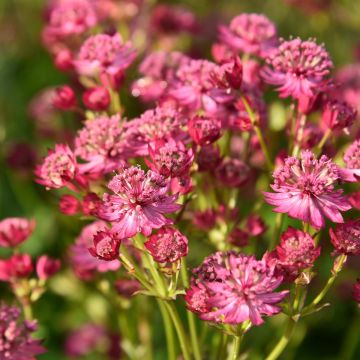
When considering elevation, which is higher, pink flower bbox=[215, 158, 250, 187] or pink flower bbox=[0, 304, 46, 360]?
pink flower bbox=[215, 158, 250, 187]

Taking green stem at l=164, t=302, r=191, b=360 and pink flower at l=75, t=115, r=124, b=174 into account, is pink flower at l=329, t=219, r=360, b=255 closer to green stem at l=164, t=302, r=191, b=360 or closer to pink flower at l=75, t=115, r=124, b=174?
green stem at l=164, t=302, r=191, b=360

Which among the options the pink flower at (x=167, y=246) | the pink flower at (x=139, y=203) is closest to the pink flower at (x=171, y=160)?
the pink flower at (x=139, y=203)

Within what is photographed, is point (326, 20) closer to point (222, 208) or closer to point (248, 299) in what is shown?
point (222, 208)

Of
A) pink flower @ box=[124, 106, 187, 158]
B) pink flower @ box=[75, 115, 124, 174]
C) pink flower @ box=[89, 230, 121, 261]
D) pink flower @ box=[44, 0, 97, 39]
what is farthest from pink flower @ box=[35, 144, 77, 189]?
pink flower @ box=[44, 0, 97, 39]

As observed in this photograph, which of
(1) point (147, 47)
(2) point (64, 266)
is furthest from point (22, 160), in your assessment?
(1) point (147, 47)

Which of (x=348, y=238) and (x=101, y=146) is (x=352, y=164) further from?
(x=101, y=146)
